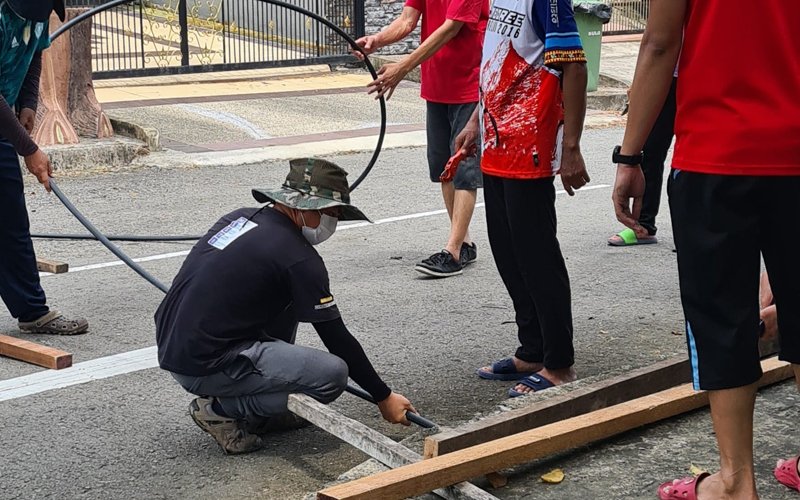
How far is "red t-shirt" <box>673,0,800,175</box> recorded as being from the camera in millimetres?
2766

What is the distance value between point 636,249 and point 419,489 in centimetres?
442

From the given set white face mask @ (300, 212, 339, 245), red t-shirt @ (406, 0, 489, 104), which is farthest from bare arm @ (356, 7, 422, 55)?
white face mask @ (300, 212, 339, 245)

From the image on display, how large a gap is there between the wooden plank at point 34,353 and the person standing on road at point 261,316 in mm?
1090

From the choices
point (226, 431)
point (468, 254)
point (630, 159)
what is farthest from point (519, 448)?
point (468, 254)

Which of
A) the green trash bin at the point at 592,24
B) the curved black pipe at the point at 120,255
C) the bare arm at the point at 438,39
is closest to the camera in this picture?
the curved black pipe at the point at 120,255

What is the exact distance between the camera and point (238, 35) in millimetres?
15984

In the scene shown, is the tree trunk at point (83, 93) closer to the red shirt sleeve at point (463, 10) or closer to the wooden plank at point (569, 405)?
the red shirt sleeve at point (463, 10)

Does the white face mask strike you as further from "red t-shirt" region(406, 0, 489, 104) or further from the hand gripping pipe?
"red t-shirt" region(406, 0, 489, 104)

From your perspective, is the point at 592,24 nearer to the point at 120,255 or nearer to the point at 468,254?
the point at 468,254

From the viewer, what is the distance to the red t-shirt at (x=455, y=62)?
20.8 feet

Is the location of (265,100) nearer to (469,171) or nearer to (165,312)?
(469,171)

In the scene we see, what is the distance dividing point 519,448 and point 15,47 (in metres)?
3.17

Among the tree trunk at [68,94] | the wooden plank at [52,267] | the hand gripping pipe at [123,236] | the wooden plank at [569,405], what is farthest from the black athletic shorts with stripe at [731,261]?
the tree trunk at [68,94]

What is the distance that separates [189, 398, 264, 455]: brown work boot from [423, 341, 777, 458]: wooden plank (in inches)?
32.7
